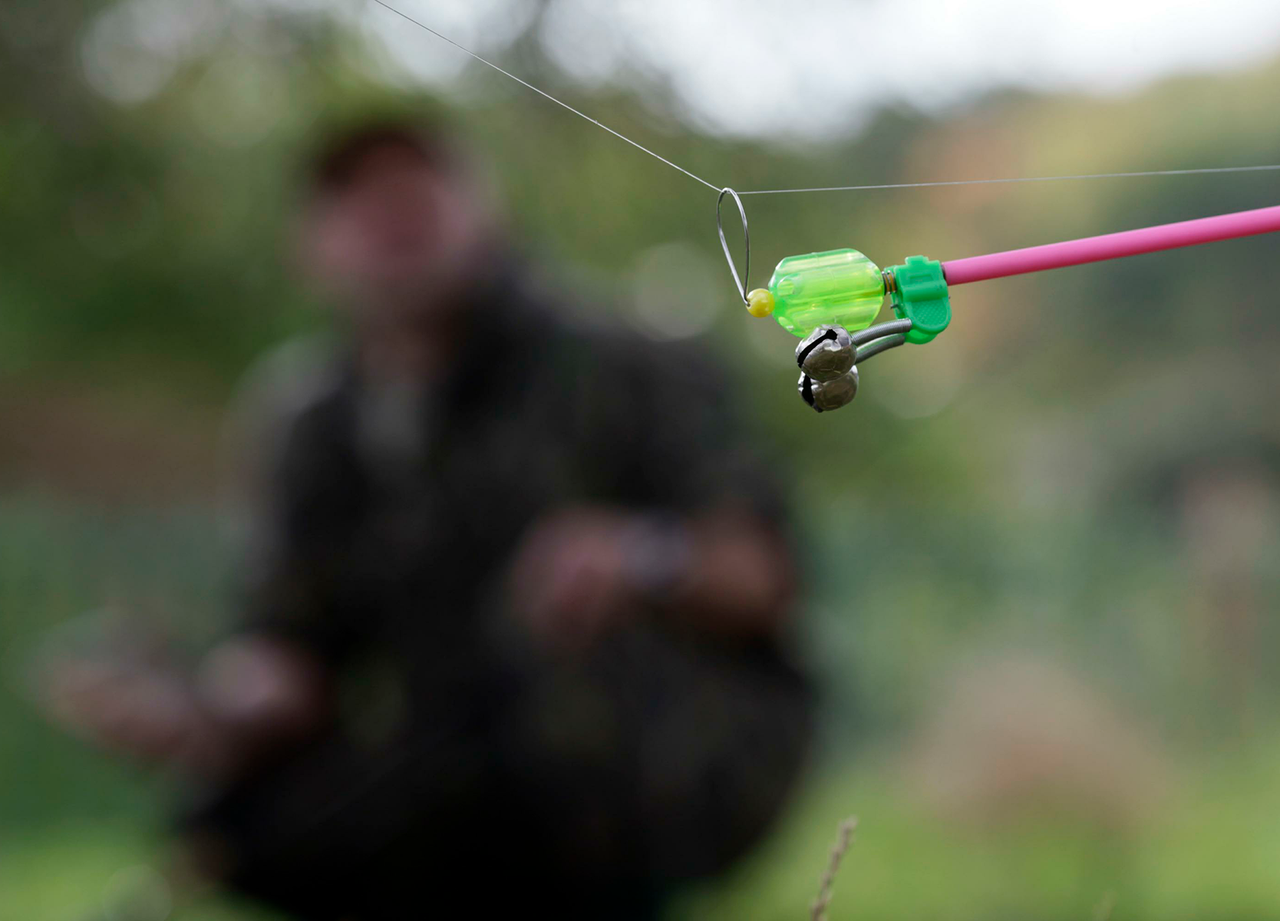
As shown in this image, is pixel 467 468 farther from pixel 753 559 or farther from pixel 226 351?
pixel 226 351

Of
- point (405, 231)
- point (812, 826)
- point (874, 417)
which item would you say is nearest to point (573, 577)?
point (405, 231)

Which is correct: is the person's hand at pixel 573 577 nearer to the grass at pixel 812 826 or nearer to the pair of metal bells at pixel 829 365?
the grass at pixel 812 826

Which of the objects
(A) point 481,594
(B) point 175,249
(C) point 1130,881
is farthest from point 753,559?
(B) point 175,249

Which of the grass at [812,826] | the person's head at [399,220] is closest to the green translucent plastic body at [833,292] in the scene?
the person's head at [399,220]

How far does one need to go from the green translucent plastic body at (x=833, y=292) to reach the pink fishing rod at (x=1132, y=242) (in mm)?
29

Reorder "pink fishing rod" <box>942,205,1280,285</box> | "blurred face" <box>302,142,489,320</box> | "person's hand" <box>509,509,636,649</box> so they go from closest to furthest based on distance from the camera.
A: "pink fishing rod" <box>942,205,1280,285</box> < "person's hand" <box>509,509,636,649</box> < "blurred face" <box>302,142,489,320</box>

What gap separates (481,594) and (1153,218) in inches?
60.6

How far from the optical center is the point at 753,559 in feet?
3.78

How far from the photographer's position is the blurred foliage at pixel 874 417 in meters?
1.85

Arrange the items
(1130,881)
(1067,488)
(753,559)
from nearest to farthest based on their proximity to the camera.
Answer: (753,559)
(1130,881)
(1067,488)

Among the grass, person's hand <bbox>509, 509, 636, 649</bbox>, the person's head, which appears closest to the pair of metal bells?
person's hand <bbox>509, 509, 636, 649</bbox>

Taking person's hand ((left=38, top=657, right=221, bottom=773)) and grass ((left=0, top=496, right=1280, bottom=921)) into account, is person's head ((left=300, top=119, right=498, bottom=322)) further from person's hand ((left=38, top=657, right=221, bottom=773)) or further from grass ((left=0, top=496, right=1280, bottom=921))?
grass ((left=0, top=496, right=1280, bottom=921))

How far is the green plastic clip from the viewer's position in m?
0.27

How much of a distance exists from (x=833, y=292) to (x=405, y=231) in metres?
1.12
